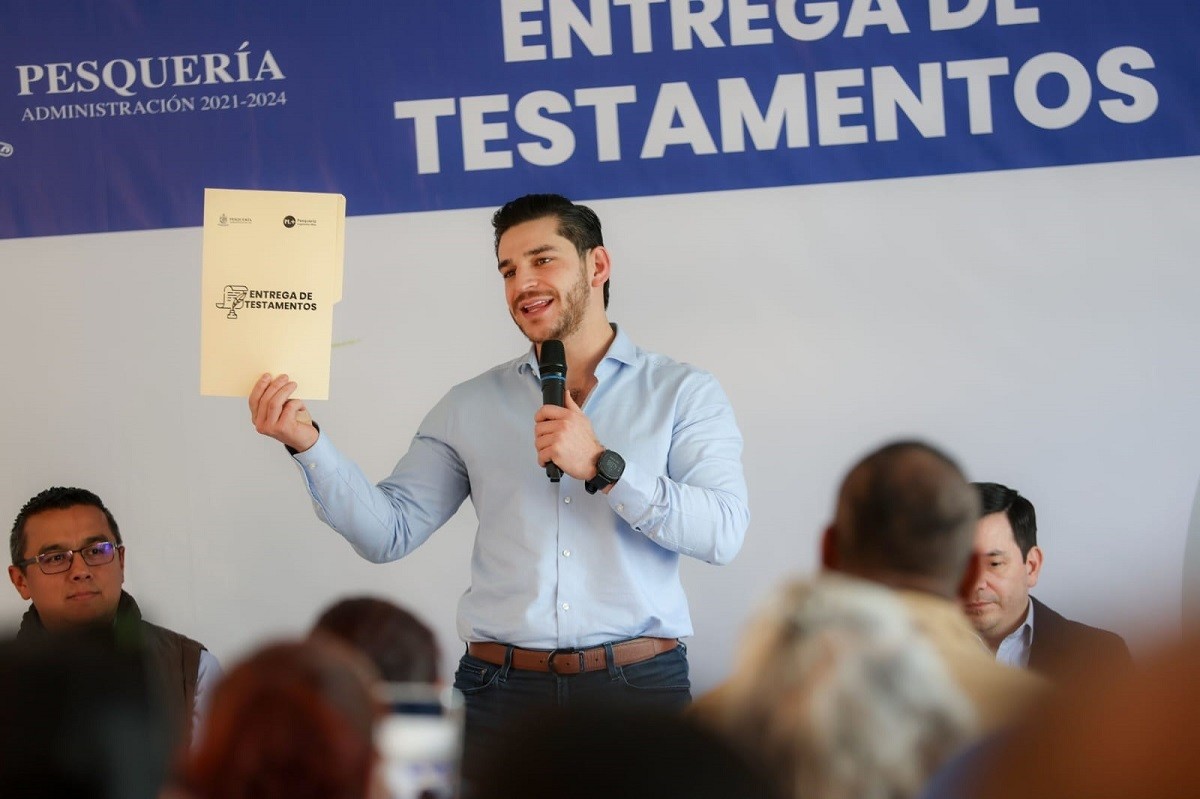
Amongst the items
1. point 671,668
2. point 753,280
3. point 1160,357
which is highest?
point 753,280

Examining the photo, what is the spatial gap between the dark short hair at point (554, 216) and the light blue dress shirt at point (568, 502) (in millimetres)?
287

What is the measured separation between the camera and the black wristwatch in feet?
9.89

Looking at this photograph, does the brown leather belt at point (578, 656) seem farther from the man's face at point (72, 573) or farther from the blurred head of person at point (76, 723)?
the blurred head of person at point (76, 723)

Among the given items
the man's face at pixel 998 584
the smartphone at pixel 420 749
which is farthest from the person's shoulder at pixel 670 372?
the smartphone at pixel 420 749

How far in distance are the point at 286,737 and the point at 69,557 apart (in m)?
3.33

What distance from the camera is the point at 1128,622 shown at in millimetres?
1403

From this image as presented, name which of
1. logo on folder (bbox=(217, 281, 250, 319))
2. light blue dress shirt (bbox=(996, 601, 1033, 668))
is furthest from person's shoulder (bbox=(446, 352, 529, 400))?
light blue dress shirt (bbox=(996, 601, 1033, 668))

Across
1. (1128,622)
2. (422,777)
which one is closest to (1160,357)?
(1128,622)

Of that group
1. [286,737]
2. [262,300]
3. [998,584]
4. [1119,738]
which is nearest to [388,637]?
[286,737]

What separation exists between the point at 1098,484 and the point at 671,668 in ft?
5.81

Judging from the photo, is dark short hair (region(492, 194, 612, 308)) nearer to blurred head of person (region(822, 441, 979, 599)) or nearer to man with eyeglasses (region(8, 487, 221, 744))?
man with eyeglasses (region(8, 487, 221, 744))

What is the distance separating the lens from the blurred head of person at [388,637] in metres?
1.81

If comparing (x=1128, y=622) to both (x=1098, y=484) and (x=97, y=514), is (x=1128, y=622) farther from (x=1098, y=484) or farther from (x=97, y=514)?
(x=97, y=514)

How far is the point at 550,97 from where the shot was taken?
14.6 feet
